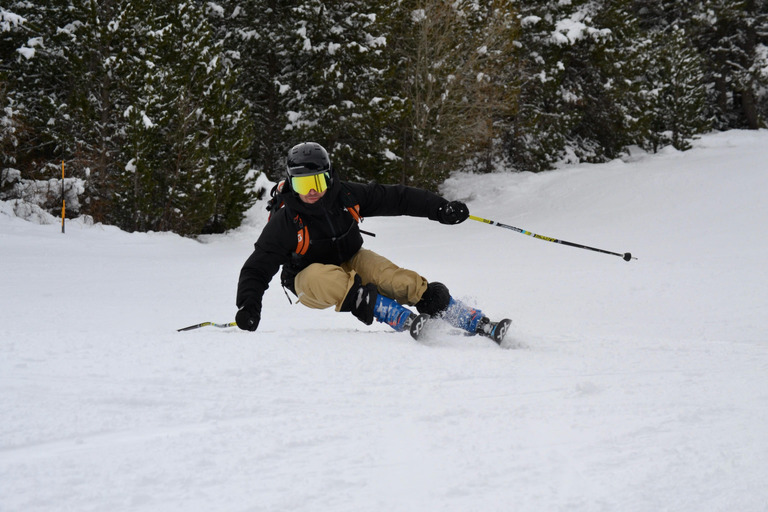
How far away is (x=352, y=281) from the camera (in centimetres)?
418

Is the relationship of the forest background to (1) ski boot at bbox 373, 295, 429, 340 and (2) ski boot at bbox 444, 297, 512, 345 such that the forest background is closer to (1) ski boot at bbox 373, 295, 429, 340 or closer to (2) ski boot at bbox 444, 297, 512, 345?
(1) ski boot at bbox 373, 295, 429, 340

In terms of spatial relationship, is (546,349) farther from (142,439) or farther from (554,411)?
(142,439)

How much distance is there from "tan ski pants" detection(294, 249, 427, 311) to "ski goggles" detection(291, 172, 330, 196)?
0.52 m

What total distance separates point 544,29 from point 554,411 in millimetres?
23069

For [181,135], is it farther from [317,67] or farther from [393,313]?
[393,313]

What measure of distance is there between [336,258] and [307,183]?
64cm

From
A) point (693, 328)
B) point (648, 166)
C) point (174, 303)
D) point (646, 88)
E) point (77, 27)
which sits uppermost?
point (646, 88)

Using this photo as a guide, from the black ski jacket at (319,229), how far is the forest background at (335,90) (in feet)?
29.3

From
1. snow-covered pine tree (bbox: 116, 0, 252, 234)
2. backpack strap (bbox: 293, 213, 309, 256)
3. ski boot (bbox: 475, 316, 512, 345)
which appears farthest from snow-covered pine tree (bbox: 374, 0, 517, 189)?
ski boot (bbox: 475, 316, 512, 345)

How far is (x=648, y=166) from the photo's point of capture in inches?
774

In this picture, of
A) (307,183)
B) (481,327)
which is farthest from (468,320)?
(307,183)

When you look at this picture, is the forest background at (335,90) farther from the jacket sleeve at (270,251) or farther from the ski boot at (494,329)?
the ski boot at (494,329)

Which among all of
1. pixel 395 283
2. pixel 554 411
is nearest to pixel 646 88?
pixel 395 283

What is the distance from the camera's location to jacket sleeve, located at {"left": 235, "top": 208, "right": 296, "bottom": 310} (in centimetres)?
422
